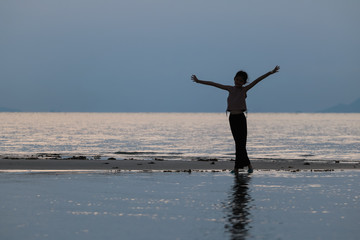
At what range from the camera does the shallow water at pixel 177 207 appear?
8.55m

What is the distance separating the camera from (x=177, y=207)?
10.9 m

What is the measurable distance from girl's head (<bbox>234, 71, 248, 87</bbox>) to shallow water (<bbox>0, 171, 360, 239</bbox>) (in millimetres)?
2605

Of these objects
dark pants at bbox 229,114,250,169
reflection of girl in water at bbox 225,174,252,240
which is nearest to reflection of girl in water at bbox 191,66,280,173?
dark pants at bbox 229,114,250,169

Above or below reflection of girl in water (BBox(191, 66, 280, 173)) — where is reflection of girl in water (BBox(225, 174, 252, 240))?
below

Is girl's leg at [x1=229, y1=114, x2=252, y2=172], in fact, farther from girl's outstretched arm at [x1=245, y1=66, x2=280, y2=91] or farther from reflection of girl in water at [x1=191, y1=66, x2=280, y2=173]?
girl's outstretched arm at [x1=245, y1=66, x2=280, y2=91]

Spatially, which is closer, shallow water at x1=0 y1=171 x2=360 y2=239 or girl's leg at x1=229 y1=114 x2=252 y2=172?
shallow water at x1=0 y1=171 x2=360 y2=239

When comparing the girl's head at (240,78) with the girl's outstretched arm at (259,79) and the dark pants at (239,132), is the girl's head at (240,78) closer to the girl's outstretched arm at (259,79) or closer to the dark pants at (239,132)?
the girl's outstretched arm at (259,79)

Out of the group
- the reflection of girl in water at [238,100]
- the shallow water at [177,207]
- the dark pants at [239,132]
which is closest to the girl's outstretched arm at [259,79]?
the reflection of girl in water at [238,100]

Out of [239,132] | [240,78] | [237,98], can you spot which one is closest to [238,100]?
[237,98]

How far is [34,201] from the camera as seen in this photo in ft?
37.7

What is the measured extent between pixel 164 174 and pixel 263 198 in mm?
5942

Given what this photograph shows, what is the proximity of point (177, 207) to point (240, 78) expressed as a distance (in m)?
6.82

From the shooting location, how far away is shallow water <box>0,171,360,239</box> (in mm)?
8555

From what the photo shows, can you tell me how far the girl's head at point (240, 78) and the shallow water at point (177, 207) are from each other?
103 inches
